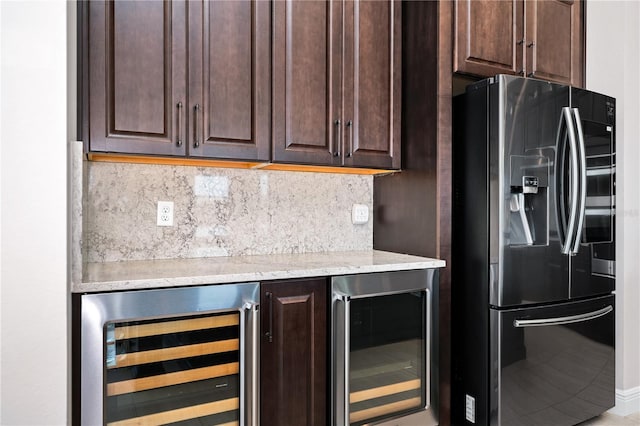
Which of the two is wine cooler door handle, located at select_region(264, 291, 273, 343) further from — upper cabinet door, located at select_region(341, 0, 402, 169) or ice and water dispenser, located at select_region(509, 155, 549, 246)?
ice and water dispenser, located at select_region(509, 155, 549, 246)

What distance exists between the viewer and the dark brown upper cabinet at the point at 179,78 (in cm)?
167

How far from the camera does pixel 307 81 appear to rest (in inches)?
79.9

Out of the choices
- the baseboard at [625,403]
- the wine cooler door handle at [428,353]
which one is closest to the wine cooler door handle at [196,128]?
the wine cooler door handle at [428,353]

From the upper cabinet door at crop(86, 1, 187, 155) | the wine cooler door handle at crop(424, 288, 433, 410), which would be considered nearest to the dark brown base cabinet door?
the wine cooler door handle at crop(424, 288, 433, 410)

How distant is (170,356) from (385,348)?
3.00ft

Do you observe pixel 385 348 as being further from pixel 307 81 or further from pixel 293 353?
pixel 307 81

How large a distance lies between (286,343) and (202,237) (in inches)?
28.8

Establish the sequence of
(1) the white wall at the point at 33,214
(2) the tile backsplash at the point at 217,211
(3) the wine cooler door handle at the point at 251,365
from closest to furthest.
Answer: (1) the white wall at the point at 33,214
(3) the wine cooler door handle at the point at 251,365
(2) the tile backsplash at the point at 217,211

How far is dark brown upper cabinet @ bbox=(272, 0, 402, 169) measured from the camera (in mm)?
1984

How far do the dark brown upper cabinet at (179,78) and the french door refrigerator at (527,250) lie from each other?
3.35 ft

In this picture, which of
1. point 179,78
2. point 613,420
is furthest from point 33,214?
point 613,420

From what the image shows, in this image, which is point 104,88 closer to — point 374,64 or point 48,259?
point 48,259

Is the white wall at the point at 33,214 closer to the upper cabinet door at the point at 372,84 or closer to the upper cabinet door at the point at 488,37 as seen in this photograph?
the upper cabinet door at the point at 372,84

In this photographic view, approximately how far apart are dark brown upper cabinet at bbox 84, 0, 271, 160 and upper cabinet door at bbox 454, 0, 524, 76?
0.93 meters
